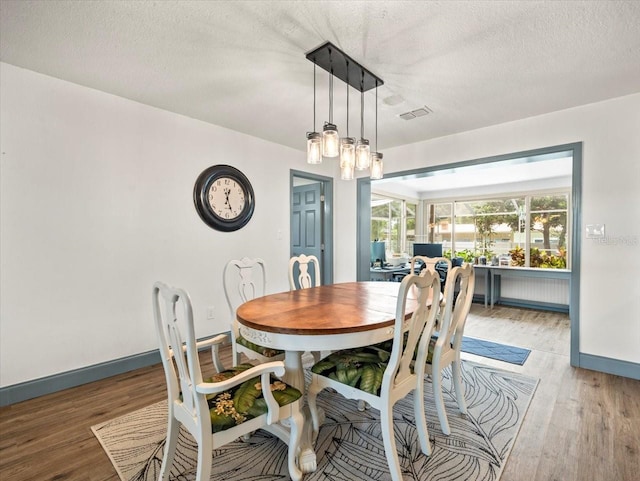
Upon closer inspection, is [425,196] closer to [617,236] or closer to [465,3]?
[617,236]

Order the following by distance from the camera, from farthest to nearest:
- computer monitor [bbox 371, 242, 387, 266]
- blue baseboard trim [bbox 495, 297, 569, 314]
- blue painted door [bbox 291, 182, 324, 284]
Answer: computer monitor [bbox 371, 242, 387, 266] < blue baseboard trim [bbox 495, 297, 569, 314] < blue painted door [bbox 291, 182, 324, 284]

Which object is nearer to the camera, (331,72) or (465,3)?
(465,3)

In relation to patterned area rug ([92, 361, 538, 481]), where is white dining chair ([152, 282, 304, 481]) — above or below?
above

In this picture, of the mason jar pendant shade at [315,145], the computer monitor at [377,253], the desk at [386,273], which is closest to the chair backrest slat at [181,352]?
the mason jar pendant shade at [315,145]

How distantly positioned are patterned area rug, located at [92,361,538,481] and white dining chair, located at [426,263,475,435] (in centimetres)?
16

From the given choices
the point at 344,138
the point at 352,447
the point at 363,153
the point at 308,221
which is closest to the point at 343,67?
the point at 344,138

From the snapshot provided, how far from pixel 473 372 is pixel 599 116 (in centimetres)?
254

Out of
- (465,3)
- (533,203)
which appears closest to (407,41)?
(465,3)

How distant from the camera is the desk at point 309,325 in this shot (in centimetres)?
154

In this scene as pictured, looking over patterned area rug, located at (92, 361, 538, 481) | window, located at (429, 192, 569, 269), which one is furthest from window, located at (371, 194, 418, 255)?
patterned area rug, located at (92, 361, 538, 481)

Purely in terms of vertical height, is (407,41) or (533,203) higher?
(407,41)

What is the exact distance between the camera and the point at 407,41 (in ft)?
6.48

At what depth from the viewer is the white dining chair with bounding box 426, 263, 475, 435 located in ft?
6.27

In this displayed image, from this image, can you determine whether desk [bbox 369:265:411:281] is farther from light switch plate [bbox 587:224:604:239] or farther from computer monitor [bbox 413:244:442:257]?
light switch plate [bbox 587:224:604:239]
